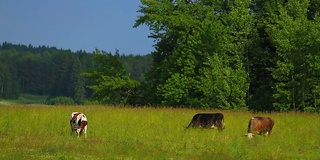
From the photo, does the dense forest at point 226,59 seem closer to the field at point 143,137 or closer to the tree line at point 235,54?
the tree line at point 235,54

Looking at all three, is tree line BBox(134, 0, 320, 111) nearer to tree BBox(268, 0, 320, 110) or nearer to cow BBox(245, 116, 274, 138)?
tree BBox(268, 0, 320, 110)

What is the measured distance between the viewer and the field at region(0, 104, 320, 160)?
17.8m

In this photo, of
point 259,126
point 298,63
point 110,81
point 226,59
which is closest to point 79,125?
point 259,126

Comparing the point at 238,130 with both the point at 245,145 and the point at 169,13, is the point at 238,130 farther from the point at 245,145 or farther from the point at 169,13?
the point at 169,13

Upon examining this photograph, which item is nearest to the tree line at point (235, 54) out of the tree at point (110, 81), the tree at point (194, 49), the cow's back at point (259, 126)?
the tree at point (194, 49)

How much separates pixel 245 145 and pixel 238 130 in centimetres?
650

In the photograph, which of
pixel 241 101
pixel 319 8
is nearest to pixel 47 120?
pixel 241 101

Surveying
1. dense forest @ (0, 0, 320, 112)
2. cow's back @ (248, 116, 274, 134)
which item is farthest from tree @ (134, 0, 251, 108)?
cow's back @ (248, 116, 274, 134)

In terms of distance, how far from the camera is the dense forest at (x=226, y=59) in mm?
42344

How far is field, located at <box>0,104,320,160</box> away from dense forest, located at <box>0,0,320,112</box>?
35.7 ft

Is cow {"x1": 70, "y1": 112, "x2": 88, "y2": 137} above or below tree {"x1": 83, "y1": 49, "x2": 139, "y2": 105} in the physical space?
below

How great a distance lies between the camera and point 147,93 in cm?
5606

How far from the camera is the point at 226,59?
4778 centimetres

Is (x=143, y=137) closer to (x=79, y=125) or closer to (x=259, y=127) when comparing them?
(x=79, y=125)
